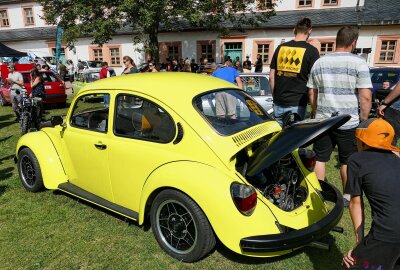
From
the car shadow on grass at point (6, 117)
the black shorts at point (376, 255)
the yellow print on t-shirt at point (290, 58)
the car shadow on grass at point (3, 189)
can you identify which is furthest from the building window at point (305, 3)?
the black shorts at point (376, 255)

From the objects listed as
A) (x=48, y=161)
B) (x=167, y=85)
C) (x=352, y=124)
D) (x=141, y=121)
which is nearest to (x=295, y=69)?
(x=352, y=124)

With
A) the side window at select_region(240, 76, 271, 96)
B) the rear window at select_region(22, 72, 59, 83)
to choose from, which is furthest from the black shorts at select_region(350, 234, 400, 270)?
the rear window at select_region(22, 72, 59, 83)

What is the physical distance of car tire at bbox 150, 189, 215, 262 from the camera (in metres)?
2.86

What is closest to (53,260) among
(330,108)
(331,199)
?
(331,199)

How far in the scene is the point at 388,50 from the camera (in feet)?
73.4

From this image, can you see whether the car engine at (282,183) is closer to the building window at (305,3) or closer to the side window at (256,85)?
the side window at (256,85)

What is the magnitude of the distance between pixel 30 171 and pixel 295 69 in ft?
13.5

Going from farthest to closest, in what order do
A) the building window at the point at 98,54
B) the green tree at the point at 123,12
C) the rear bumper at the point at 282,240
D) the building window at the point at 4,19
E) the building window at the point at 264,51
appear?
1. the building window at the point at 4,19
2. the building window at the point at 98,54
3. the building window at the point at 264,51
4. the green tree at the point at 123,12
5. the rear bumper at the point at 282,240

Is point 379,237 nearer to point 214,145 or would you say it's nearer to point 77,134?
point 214,145

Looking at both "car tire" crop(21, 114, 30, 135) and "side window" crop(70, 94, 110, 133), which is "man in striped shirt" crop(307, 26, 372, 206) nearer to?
"side window" crop(70, 94, 110, 133)

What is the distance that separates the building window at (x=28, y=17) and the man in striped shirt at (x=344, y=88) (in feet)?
124

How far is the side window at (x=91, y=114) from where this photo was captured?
3.81 metres

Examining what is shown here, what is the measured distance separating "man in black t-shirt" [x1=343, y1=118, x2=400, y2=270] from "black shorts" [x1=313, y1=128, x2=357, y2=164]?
1.57 m

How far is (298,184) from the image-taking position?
133 inches
